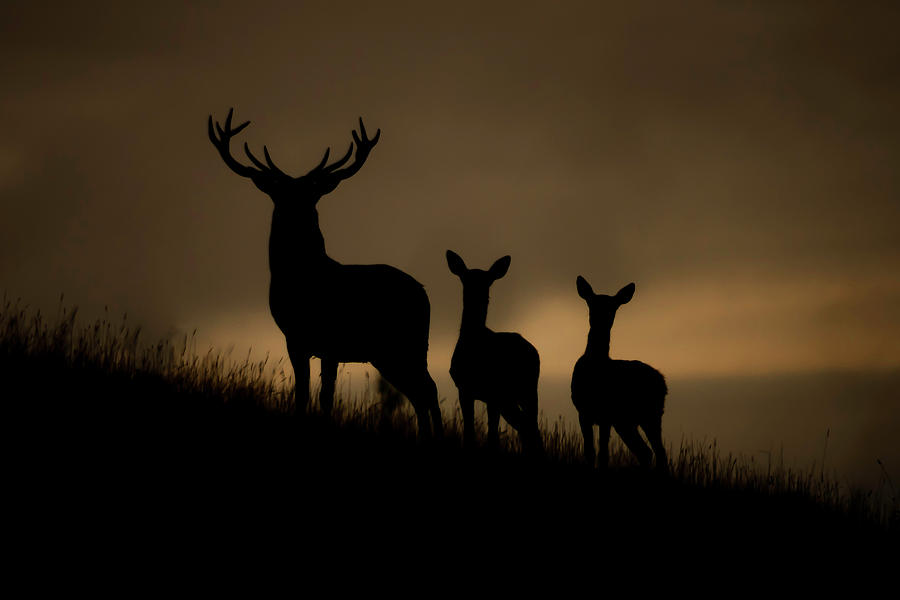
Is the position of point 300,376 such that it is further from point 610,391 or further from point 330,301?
point 610,391

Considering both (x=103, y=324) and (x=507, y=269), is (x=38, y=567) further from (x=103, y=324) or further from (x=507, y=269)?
(x=507, y=269)

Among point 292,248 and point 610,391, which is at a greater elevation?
point 292,248

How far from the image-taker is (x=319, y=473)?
7184 mm

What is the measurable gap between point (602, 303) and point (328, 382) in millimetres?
3040

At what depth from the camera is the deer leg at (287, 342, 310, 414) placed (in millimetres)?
9031

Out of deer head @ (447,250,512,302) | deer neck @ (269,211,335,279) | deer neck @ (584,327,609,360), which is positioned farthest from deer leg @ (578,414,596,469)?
deer neck @ (269,211,335,279)

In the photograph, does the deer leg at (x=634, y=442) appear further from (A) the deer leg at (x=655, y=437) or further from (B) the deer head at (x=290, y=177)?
(B) the deer head at (x=290, y=177)

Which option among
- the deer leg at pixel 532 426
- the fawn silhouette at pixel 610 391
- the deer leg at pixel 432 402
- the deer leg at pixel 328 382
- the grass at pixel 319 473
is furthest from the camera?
the fawn silhouette at pixel 610 391

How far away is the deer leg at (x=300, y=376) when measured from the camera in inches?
356

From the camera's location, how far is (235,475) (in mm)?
6816

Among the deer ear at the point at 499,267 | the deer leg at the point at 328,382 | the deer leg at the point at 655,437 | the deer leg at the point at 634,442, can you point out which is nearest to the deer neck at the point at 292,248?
the deer leg at the point at 328,382

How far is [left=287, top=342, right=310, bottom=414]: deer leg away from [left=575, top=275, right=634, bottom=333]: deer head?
3.08 meters

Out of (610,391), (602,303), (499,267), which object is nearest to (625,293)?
(602,303)

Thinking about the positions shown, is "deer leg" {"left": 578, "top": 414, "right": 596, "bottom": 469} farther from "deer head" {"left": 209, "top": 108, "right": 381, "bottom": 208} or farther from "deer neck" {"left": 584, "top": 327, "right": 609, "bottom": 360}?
"deer head" {"left": 209, "top": 108, "right": 381, "bottom": 208}
